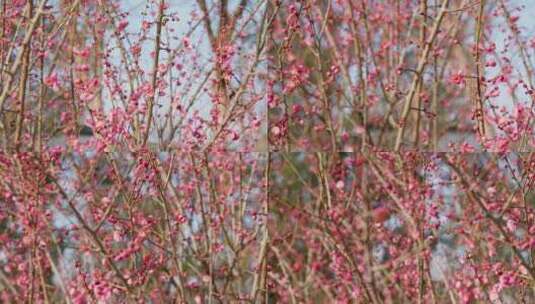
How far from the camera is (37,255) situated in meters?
2.69

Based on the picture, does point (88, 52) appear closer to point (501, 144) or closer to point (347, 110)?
point (347, 110)

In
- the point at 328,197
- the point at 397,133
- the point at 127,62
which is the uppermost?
the point at 127,62

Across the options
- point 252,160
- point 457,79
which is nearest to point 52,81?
point 252,160

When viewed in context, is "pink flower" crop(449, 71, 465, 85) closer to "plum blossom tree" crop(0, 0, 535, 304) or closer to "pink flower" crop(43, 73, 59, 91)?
"plum blossom tree" crop(0, 0, 535, 304)

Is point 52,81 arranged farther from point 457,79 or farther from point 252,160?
point 457,79

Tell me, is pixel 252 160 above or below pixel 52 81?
below

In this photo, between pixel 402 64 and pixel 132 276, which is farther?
pixel 402 64

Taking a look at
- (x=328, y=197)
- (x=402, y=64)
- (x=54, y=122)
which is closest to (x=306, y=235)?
(x=328, y=197)

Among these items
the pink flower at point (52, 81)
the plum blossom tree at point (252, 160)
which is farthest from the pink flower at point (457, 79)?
the pink flower at point (52, 81)

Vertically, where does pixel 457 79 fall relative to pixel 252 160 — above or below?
above

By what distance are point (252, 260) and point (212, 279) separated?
12 centimetres

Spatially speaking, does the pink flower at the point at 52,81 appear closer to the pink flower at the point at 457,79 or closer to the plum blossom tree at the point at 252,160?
the plum blossom tree at the point at 252,160

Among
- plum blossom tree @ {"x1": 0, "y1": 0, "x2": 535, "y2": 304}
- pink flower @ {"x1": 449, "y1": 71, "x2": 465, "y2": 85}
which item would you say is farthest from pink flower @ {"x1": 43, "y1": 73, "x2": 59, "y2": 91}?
pink flower @ {"x1": 449, "y1": 71, "x2": 465, "y2": 85}

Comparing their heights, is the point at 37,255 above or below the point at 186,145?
below
